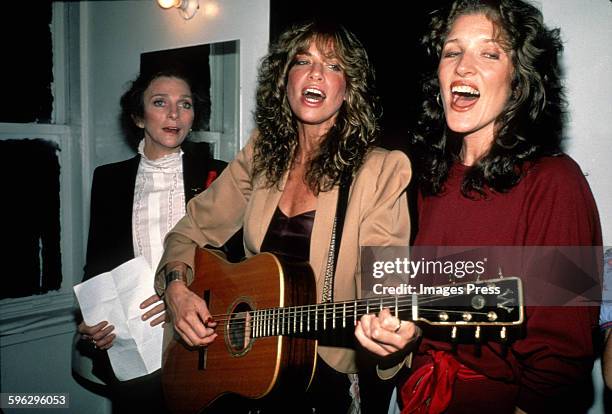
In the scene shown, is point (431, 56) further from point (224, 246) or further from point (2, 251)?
point (2, 251)

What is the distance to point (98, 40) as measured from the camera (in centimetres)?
329

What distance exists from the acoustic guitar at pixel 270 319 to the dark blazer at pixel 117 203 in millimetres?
509

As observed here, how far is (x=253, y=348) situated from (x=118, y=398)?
1564mm

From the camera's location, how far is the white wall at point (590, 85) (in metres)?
1.63

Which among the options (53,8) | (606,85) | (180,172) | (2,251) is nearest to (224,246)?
(180,172)

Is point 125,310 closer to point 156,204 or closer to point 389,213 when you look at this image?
point 156,204

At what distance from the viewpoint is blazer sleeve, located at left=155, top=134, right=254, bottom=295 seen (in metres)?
2.05

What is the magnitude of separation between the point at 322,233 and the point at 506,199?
62 cm

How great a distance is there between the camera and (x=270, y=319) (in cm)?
159

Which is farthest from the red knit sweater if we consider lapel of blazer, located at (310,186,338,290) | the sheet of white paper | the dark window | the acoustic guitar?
the dark window

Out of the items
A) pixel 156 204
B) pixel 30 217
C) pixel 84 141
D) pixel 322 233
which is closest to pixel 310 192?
pixel 322 233

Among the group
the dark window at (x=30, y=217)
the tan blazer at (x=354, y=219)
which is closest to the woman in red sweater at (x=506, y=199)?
the tan blazer at (x=354, y=219)

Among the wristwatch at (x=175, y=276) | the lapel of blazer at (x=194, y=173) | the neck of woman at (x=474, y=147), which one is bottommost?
the wristwatch at (x=175, y=276)

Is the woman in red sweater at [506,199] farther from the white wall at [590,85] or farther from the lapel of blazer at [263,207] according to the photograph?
the lapel of blazer at [263,207]
